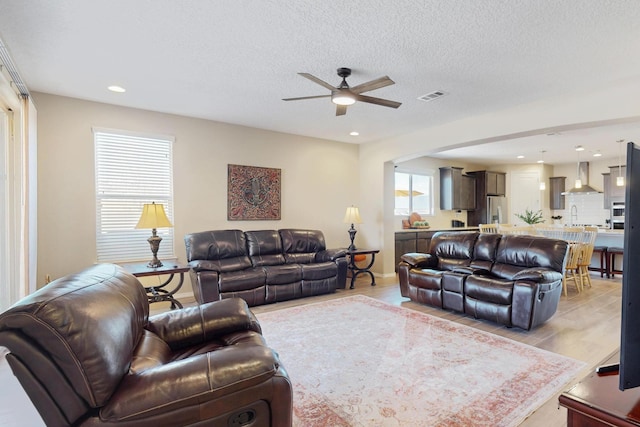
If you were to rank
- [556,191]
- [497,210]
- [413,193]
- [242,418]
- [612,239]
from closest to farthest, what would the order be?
[242,418]
[612,239]
[413,193]
[497,210]
[556,191]

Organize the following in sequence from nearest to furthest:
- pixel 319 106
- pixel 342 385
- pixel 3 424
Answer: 1. pixel 3 424
2. pixel 342 385
3. pixel 319 106

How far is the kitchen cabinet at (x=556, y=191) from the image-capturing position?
9.52 metres

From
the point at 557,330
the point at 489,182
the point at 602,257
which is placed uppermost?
the point at 489,182

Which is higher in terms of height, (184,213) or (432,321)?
(184,213)

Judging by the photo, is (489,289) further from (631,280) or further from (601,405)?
(631,280)

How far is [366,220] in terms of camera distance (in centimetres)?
686

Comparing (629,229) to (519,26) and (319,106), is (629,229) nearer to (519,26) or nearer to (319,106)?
(519,26)

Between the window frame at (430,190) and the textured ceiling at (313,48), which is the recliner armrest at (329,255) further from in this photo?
the window frame at (430,190)

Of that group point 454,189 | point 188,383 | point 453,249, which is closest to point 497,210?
point 454,189

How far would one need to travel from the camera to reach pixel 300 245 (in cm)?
553

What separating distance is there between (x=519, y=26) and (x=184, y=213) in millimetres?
4584

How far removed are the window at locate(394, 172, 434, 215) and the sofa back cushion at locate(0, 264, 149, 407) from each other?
6944 millimetres

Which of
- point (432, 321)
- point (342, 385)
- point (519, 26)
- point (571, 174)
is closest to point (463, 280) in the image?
point (432, 321)

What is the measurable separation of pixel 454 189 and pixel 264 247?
546 centimetres
